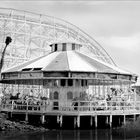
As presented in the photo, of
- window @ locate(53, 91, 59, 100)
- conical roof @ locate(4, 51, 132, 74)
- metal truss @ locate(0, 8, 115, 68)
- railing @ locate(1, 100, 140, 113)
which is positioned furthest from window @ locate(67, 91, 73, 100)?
metal truss @ locate(0, 8, 115, 68)

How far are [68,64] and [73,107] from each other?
14.1 feet

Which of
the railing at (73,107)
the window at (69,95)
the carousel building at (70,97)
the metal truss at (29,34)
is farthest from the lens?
the metal truss at (29,34)

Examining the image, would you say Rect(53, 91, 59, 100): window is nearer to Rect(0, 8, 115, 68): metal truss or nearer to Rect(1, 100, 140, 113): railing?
Rect(1, 100, 140, 113): railing

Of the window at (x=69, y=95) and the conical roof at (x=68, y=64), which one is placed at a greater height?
the conical roof at (x=68, y=64)

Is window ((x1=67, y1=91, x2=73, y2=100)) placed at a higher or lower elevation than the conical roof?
lower

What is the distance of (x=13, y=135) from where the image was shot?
3150cm

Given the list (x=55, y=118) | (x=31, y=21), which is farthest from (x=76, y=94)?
(x=31, y=21)

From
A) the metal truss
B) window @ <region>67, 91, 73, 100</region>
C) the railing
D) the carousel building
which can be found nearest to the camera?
the railing

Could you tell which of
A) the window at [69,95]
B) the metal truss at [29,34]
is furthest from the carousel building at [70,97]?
the metal truss at [29,34]

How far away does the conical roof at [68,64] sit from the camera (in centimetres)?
3722

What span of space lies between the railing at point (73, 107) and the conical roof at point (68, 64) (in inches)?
113

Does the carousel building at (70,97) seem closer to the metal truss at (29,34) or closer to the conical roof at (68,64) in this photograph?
the conical roof at (68,64)

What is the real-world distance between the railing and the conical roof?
A: 9.45ft

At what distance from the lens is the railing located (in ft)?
118
